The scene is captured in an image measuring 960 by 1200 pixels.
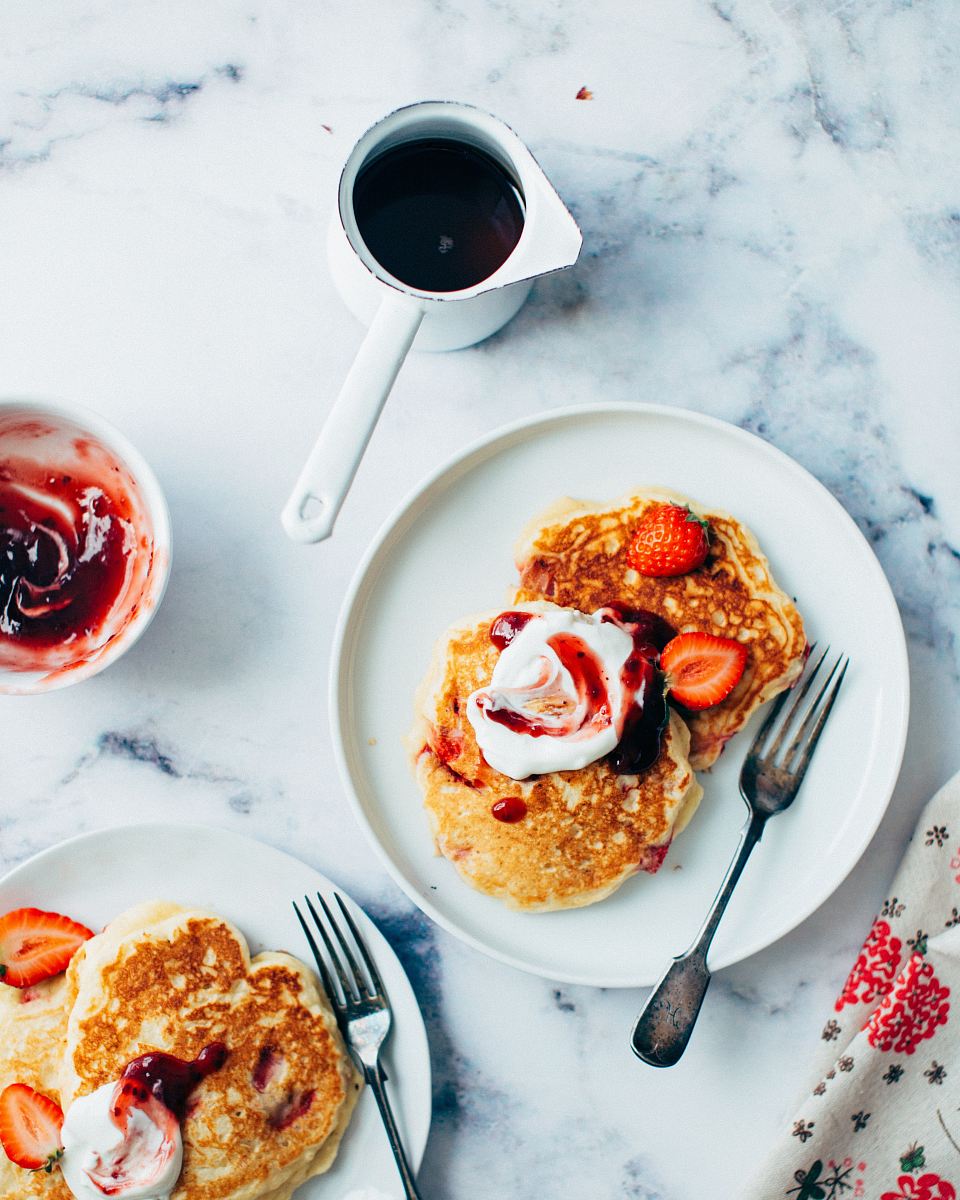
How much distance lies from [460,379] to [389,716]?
2.08 ft

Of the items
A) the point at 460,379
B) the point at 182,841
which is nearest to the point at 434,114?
the point at 460,379

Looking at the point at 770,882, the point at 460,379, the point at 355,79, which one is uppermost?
the point at 355,79

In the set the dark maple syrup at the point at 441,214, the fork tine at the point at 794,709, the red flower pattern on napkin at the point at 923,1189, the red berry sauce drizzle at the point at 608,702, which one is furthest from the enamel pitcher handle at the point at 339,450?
the red flower pattern on napkin at the point at 923,1189

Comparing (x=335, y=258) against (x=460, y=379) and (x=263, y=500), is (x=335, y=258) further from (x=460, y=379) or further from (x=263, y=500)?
(x=263, y=500)

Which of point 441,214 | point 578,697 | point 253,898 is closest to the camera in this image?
point 578,697

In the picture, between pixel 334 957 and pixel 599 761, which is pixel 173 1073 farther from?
pixel 599 761

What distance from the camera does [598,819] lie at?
1.86 metres

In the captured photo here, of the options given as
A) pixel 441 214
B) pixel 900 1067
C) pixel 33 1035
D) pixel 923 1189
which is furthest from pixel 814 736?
pixel 33 1035

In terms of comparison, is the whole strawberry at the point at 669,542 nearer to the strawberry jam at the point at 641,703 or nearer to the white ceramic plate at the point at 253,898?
the strawberry jam at the point at 641,703

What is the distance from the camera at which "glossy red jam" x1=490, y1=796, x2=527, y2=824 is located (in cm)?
182

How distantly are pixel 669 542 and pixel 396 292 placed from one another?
1.99 feet

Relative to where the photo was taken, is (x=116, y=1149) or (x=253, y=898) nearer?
(x=116, y=1149)

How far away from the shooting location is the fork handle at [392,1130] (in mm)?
1883

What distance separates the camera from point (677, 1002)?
1881 mm
